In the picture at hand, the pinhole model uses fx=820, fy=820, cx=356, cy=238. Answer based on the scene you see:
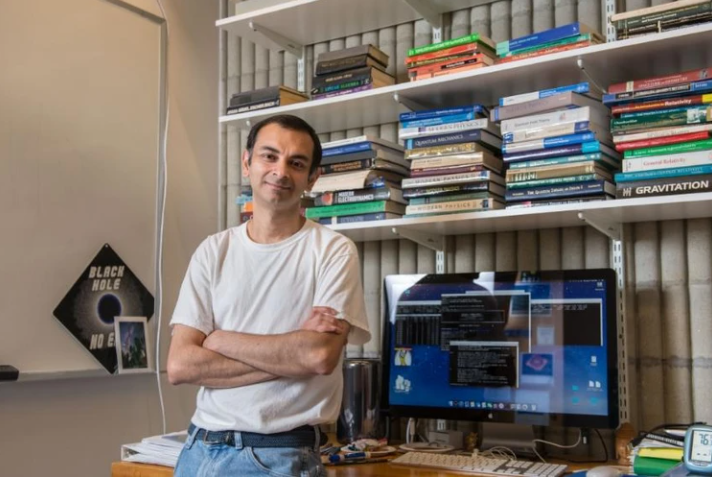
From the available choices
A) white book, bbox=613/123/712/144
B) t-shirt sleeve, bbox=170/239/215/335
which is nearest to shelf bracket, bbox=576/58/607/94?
white book, bbox=613/123/712/144

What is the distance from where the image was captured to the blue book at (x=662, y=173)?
6.22 feet

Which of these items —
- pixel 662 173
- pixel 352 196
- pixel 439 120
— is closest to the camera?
pixel 662 173

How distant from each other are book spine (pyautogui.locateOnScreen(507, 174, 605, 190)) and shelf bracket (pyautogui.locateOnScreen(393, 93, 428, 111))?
0.44m

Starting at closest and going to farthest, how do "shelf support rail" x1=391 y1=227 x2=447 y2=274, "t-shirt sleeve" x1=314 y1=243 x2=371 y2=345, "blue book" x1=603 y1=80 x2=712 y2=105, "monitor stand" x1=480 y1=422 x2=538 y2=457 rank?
"t-shirt sleeve" x1=314 y1=243 x2=371 y2=345 < "blue book" x1=603 y1=80 x2=712 y2=105 < "monitor stand" x1=480 y1=422 x2=538 y2=457 < "shelf support rail" x1=391 y1=227 x2=447 y2=274

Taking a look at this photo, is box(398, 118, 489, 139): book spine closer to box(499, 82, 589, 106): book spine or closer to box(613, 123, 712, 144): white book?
box(499, 82, 589, 106): book spine

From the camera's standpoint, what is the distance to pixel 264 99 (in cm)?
256

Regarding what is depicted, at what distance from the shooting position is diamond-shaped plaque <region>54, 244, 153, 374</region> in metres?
2.41

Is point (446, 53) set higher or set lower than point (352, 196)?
higher

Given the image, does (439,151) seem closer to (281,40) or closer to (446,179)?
(446,179)

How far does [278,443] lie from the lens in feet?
5.41

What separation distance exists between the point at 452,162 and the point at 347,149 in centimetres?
35

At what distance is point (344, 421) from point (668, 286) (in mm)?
950

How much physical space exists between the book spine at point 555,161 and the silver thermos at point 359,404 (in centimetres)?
69

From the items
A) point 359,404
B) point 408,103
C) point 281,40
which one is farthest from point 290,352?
point 281,40
